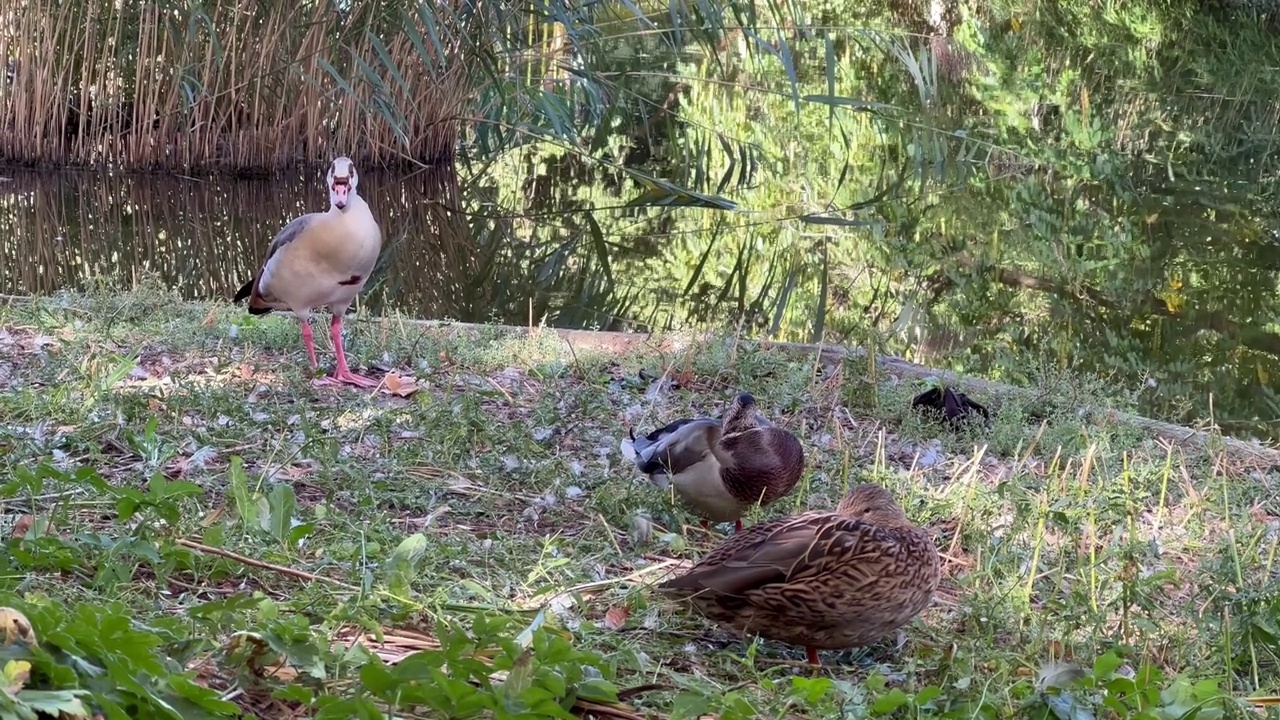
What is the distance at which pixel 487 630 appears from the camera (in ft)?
7.41

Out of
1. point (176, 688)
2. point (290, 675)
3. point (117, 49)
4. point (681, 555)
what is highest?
point (117, 49)

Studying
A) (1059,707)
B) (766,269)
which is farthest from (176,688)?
(766,269)

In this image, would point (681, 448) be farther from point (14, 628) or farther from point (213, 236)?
point (213, 236)

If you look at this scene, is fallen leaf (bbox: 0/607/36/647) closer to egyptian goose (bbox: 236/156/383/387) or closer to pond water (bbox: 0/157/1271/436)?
egyptian goose (bbox: 236/156/383/387)

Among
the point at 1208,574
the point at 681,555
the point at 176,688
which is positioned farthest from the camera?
the point at 681,555

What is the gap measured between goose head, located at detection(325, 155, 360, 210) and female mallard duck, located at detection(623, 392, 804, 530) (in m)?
2.18

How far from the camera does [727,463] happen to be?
359cm

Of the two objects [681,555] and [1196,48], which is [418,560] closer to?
[681,555]

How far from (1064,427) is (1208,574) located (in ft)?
4.93

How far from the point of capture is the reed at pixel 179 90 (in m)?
10.9

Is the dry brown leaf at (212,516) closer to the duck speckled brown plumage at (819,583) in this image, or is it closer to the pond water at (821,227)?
the duck speckled brown plumage at (819,583)

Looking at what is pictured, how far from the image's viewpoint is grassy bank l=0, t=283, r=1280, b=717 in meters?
2.16

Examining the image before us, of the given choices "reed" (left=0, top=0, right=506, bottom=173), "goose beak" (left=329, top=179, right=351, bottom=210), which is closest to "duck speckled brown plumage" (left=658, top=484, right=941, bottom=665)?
"goose beak" (left=329, top=179, right=351, bottom=210)

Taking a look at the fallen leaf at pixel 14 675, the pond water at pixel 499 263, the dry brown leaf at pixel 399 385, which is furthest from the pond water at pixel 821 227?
the fallen leaf at pixel 14 675
